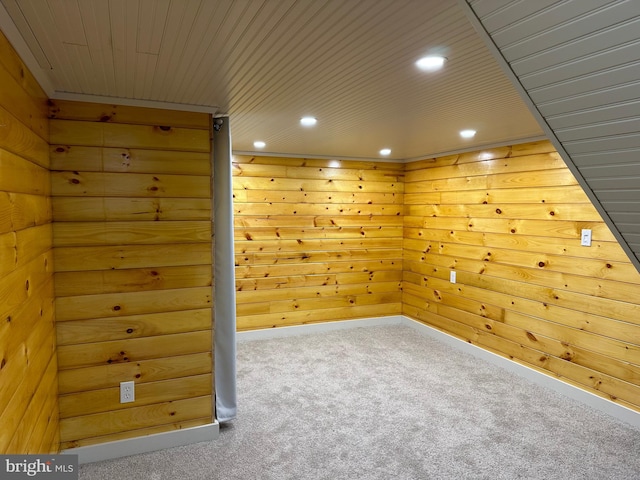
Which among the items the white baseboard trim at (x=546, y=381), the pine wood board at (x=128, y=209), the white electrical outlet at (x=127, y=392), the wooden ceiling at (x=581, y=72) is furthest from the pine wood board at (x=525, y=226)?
the white electrical outlet at (x=127, y=392)

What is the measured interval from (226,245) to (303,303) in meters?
2.17

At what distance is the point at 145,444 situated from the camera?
7.94 ft

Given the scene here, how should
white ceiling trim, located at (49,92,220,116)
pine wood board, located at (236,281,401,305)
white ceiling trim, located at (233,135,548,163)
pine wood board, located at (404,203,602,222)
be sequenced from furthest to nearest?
pine wood board, located at (236,281,401,305), white ceiling trim, located at (233,135,548,163), pine wood board, located at (404,203,602,222), white ceiling trim, located at (49,92,220,116)

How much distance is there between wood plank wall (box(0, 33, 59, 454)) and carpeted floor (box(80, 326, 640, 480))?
76 cm

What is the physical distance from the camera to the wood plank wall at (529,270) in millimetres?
2871

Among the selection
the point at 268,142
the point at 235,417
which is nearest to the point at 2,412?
the point at 235,417

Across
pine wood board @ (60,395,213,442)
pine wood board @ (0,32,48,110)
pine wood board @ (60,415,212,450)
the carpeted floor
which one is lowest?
the carpeted floor

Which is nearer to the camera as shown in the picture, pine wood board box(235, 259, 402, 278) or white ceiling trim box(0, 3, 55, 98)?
white ceiling trim box(0, 3, 55, 98)

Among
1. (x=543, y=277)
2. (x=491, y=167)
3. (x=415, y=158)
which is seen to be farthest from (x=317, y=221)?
(x=543, y=277)

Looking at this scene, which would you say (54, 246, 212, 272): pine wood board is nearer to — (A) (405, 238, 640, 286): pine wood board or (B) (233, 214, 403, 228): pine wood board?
(B) (233, 214, 403, 228): pine wood board

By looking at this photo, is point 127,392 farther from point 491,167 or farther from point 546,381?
point 491,167

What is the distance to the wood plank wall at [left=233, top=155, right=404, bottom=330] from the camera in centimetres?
439

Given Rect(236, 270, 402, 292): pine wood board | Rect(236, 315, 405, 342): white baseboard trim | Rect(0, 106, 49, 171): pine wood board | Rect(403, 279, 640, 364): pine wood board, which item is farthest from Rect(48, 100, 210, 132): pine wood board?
Rect(403, 279, 640, 364): pine wood board

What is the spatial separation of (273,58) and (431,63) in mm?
636
